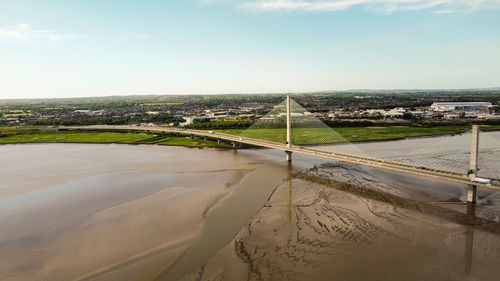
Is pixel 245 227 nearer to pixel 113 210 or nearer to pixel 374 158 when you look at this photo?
Result: pixel 113 210

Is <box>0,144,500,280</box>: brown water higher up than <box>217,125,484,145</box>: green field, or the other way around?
<box>217,125,484,145</box>: green field

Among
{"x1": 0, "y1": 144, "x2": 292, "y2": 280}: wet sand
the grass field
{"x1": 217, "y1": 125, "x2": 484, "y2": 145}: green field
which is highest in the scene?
{"x1": 217, "y1": 125, "x2": 484, "y2": 145}: green field

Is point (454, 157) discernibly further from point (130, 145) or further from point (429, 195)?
point (130, 145)

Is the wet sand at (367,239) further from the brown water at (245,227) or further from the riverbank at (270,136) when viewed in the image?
the riverbank at (270,136)

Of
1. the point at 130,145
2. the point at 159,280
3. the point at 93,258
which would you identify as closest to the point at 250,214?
the point at 159,280

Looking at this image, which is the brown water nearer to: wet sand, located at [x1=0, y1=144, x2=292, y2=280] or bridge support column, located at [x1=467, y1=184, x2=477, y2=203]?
wet sand, located at [x1=0, y1=144, x2=292, y2=280]

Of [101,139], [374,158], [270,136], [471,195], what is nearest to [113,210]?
[374,158]

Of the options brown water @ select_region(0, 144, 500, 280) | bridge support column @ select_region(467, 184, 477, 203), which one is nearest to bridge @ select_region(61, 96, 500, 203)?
bridge support column @ select_region(467, 184, 477, 203)

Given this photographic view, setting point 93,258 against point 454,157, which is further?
point 454,157
